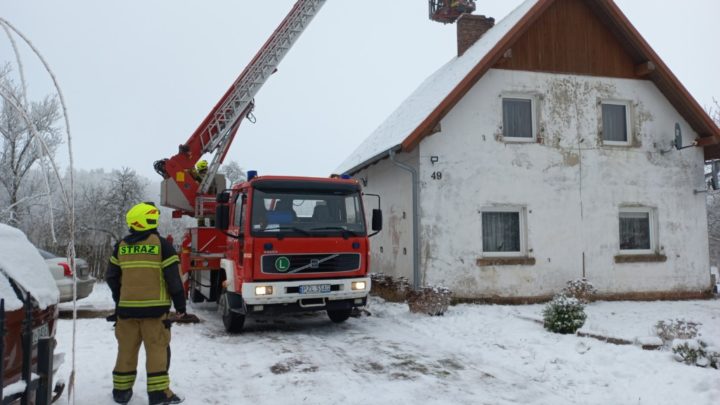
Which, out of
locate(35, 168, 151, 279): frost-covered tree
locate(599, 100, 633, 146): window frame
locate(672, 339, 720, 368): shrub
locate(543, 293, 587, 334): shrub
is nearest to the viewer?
locate(672, 339, 720, 368): shrub

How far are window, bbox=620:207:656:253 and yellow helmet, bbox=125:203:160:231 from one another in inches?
439

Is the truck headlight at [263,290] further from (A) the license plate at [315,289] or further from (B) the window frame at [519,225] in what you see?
(B) the window frame at [519,225]

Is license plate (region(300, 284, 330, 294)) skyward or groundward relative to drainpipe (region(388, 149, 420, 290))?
groundward

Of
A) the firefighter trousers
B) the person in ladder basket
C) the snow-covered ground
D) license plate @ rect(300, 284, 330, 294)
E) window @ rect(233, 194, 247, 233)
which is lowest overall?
the snow-covered ground

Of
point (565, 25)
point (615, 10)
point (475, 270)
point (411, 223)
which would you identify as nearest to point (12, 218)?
point (411, 223)

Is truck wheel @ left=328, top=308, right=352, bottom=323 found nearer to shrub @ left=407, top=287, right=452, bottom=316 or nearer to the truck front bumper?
the truck front bumper

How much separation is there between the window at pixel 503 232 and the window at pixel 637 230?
265 centimetres

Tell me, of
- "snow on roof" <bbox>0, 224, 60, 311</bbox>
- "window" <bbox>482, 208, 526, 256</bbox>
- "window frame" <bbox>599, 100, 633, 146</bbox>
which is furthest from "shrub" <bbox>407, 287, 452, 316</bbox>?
"snow on roof" <bbox>0, 224, 60, 311</bbox>

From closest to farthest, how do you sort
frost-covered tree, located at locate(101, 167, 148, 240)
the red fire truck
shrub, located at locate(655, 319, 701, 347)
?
1. shrub, located at locate(655, 319, 701, 347)
2. the red fire truck
3. frost-covered tree, located at locate(101, 167, 148, 240)

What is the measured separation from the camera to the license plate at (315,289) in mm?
7789

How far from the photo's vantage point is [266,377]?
5.76m

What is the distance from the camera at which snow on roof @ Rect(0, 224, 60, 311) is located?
3.25 meters

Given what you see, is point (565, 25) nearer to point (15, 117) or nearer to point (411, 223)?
point (411, 223)

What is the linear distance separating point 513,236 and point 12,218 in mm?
16777
